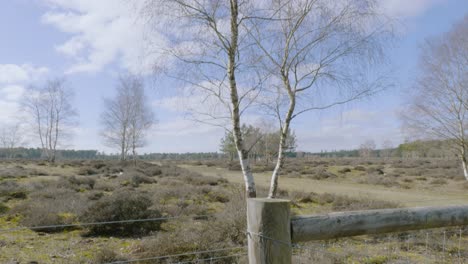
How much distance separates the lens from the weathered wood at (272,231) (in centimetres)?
190

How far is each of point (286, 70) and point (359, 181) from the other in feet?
63.8

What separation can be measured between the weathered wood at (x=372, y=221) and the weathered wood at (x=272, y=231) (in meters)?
0.11

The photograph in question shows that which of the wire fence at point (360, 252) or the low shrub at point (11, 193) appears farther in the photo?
the low shrub at point (11, 193)

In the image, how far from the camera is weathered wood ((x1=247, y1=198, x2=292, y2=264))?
1.90 metres

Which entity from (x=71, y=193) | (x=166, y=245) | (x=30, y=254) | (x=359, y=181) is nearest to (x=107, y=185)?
(x=71, y=193)

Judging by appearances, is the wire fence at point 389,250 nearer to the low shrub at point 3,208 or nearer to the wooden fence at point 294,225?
the wooden fence at point 294,225

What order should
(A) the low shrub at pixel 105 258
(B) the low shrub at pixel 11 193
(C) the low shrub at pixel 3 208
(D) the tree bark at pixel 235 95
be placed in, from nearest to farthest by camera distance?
(A) the low shrub at pixel 105 258 → (D) the tree bark at pixel 235 95 → (C) the low shrub at pixel 3 208 → (B) the low shrub at pixel 11 193

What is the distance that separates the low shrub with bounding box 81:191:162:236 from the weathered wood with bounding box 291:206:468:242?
257 inches

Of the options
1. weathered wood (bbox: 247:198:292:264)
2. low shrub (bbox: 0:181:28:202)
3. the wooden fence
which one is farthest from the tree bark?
low shrub (bbox: 0:181:28:202)

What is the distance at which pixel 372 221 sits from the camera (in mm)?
2234

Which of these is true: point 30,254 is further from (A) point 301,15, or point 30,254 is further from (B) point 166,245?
(A) point 301,15

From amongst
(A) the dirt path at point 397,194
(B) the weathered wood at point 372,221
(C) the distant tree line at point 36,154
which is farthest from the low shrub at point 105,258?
(C) the distant tree line at point 36,154

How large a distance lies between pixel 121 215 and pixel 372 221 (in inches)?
282

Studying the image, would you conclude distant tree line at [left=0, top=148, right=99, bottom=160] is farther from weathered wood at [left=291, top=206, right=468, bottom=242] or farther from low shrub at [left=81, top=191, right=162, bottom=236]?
weathered wood at [left=291, top=206, right=468, bottom=242]
